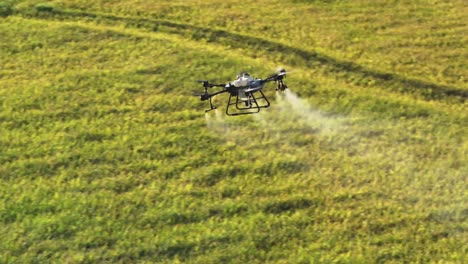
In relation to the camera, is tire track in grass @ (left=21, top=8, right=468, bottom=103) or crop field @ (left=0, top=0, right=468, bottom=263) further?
tire track in grass @ (left=21, top=8, right=468, bottom=103)

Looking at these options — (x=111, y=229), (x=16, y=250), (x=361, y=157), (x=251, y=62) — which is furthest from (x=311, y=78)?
(x=16, y=250)

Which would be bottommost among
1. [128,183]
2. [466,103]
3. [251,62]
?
[128,183]

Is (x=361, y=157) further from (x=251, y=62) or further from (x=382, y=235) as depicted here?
(x=251, y=62)

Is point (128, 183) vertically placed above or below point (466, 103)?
below

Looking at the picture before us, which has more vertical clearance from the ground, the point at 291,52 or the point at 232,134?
the point at 291,52

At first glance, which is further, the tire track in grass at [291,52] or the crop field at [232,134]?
the tire track in grass at [291,52]

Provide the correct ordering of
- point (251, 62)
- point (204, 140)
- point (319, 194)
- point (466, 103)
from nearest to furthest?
point (319, 194) → point (204, 140) → point (466, 103) → point (251, 62)

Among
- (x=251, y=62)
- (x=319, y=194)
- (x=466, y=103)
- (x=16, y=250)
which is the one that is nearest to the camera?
(x=16, y=250)

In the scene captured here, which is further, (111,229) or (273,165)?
(273,165)
